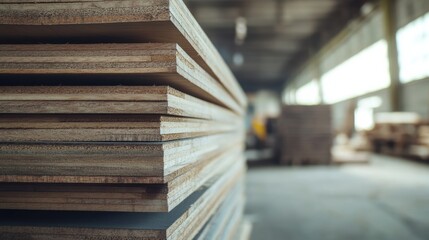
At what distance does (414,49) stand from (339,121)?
7.49m

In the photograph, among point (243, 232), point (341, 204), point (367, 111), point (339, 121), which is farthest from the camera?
point (339, 121)

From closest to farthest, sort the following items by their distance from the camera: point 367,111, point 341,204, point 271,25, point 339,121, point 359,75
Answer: point 341,204
point 367,111
point 359,75
point 271,25
point 339,121

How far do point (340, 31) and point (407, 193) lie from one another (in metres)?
10.6

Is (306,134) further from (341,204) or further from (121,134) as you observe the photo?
(121,134)

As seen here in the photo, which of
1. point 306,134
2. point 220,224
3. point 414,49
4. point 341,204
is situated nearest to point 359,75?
point 414,49

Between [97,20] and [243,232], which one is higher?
[97,20]

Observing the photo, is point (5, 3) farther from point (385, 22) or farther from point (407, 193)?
point (385, 22)

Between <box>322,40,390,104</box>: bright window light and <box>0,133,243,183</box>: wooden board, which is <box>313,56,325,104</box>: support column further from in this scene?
<box>0,133,243,183</box>: wooden board

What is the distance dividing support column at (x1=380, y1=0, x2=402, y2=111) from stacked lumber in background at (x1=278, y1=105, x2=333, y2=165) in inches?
125

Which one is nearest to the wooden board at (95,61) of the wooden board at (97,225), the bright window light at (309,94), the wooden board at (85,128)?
the wooden board at (85,128)

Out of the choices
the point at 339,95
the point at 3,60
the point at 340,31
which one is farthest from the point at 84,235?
the point at 339,95

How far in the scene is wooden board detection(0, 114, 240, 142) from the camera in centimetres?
108

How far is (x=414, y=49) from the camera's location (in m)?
9.28

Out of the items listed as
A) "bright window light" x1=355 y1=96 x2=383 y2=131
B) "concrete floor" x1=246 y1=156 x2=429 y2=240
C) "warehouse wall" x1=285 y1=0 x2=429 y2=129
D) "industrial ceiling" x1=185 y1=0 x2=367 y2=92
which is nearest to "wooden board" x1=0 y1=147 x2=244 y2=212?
"concrete floor" x1=246 y1=156 x2=429 y2=240
